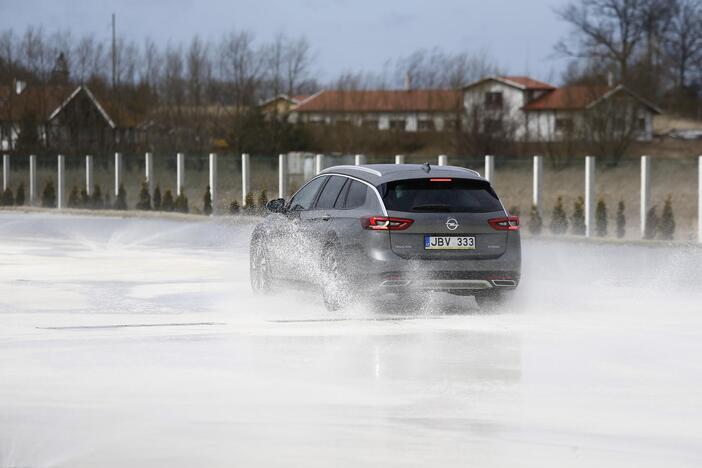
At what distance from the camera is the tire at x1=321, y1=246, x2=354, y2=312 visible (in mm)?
14273

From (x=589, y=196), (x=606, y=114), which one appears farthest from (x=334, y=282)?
(x=606, y=114)

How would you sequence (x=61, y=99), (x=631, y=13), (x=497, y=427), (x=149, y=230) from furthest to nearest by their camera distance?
(x=631, y=13) → (x=61, y=99) → (x=149, y=230) → (x=497, y=427)

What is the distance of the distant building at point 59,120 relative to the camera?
6512 centimetres

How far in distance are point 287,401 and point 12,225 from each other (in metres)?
28.4

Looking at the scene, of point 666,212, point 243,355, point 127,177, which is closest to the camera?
point 243,355

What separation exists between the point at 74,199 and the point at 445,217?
118ft

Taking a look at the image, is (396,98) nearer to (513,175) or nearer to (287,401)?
(513,175)

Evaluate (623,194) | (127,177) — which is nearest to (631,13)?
(127,177)

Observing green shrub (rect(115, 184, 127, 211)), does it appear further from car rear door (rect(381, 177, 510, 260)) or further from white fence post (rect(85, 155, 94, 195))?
car rear door (rect(381, 177, 510, 260))

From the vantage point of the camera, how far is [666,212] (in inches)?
1166

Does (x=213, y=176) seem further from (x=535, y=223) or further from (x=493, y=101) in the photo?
(x=493, y=101)

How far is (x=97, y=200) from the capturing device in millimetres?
47688

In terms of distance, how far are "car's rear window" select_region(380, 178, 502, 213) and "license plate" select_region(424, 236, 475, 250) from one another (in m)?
0.32

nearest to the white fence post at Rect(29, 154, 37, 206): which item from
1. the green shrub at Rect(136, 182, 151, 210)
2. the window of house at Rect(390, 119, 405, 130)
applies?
the green shrub at Rect(136, 182, 151, 210)
